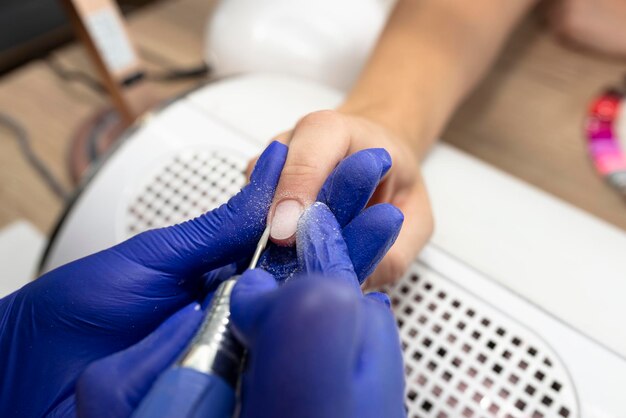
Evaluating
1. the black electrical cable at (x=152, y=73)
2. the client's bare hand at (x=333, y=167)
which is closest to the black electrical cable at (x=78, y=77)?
the black electrical cable at (x=152, y=73)

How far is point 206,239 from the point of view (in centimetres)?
39

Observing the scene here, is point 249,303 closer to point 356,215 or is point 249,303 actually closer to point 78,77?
point 356,215

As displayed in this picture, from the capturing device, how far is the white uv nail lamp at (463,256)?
432 mm

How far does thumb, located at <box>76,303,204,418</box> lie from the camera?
12.7 inches

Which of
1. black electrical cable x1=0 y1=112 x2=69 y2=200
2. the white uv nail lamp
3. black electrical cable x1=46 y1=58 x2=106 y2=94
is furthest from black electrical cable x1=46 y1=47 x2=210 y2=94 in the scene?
the white uv nail lamp

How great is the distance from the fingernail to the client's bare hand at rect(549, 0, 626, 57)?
0.64 metres

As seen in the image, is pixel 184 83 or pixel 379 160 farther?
pixel 184 83

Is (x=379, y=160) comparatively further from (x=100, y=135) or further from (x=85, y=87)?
(x=85, y=87)

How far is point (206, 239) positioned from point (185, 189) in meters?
0.20

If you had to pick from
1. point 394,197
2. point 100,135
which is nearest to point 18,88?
point 100,135

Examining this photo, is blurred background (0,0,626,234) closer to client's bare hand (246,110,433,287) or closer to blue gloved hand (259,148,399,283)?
client's bare hand (246,110,433,287)

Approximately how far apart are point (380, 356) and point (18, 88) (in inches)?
38.9

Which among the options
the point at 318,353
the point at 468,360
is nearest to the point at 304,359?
the point at 318,353

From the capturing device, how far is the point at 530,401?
1.39 feet
